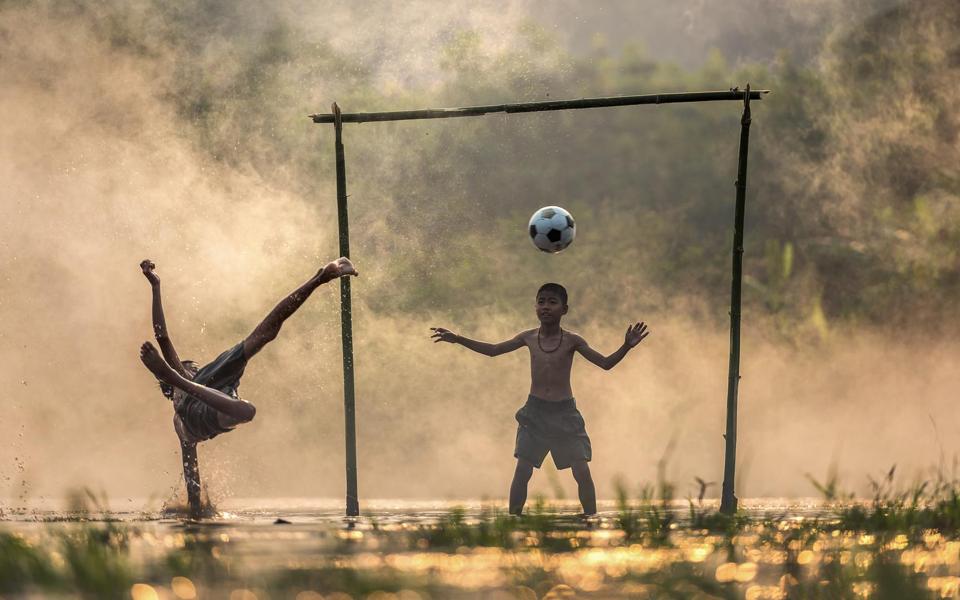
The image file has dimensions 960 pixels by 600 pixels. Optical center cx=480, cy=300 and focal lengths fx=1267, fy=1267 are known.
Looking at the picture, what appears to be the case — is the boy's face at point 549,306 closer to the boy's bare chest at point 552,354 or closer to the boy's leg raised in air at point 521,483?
the boy's bare chest at point 552,354

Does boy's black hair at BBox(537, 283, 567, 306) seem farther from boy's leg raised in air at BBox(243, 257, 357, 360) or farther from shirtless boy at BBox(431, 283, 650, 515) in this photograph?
boy's leg raised in air at BBox(243, 257, 357, 360)

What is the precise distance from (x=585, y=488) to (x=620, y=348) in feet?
4.10

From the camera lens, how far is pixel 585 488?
9930mm

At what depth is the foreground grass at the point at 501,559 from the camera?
5035 mm

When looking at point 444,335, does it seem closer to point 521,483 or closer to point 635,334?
point 521,483

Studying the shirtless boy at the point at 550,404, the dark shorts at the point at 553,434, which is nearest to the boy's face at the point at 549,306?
the shirtless boy at the point at 550,404

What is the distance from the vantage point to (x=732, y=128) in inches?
1013

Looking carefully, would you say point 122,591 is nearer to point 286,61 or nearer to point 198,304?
point 198,304

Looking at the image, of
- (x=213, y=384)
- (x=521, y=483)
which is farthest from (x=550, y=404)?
(x=213, y=384)

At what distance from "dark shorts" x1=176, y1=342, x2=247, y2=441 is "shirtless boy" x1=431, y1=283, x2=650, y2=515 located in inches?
64.9

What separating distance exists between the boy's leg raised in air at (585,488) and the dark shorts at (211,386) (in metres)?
2.77

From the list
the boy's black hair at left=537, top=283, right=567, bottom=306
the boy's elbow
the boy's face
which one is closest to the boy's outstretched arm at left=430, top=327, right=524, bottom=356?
the boy's face

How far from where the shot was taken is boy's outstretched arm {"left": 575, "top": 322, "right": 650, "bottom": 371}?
30.8ft

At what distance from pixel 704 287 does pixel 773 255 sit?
4.87 ft
